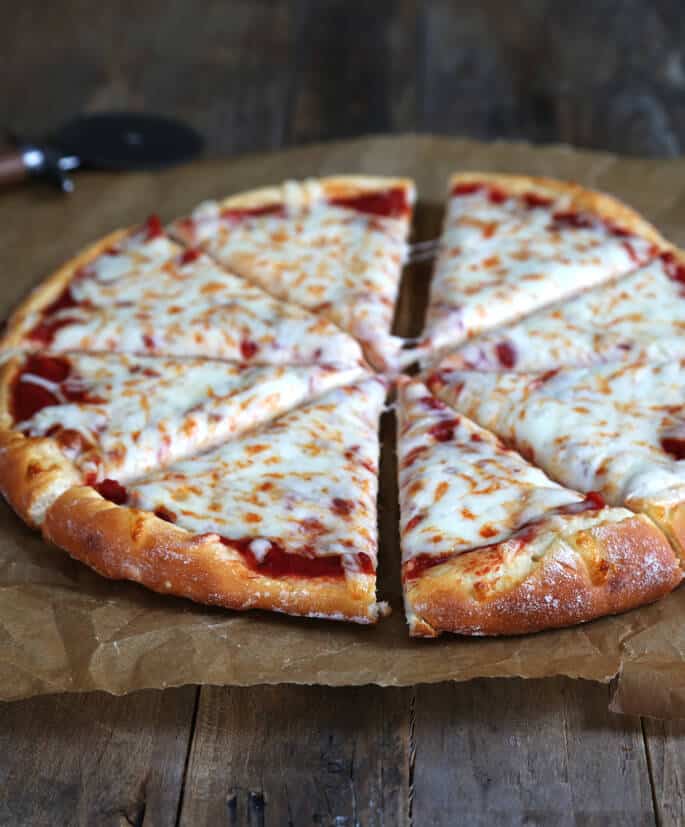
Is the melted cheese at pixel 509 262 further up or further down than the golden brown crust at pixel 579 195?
further down

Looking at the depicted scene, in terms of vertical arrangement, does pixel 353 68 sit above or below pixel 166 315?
above

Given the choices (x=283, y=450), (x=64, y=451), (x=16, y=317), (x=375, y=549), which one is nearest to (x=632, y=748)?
(x=375, y=549)

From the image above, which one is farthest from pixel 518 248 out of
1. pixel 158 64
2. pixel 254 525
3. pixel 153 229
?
pixel 158 64

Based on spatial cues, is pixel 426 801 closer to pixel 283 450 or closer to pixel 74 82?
pixel 283 450

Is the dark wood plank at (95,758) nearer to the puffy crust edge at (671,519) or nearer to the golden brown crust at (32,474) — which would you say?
the golden brown crust at (32,474)

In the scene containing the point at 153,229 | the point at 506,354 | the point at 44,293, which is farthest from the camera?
the point at 153,229

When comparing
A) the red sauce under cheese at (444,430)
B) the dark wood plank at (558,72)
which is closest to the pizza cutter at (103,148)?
the dark wood plank at (558,72)

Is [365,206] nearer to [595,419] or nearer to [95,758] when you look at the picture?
[595,419]
